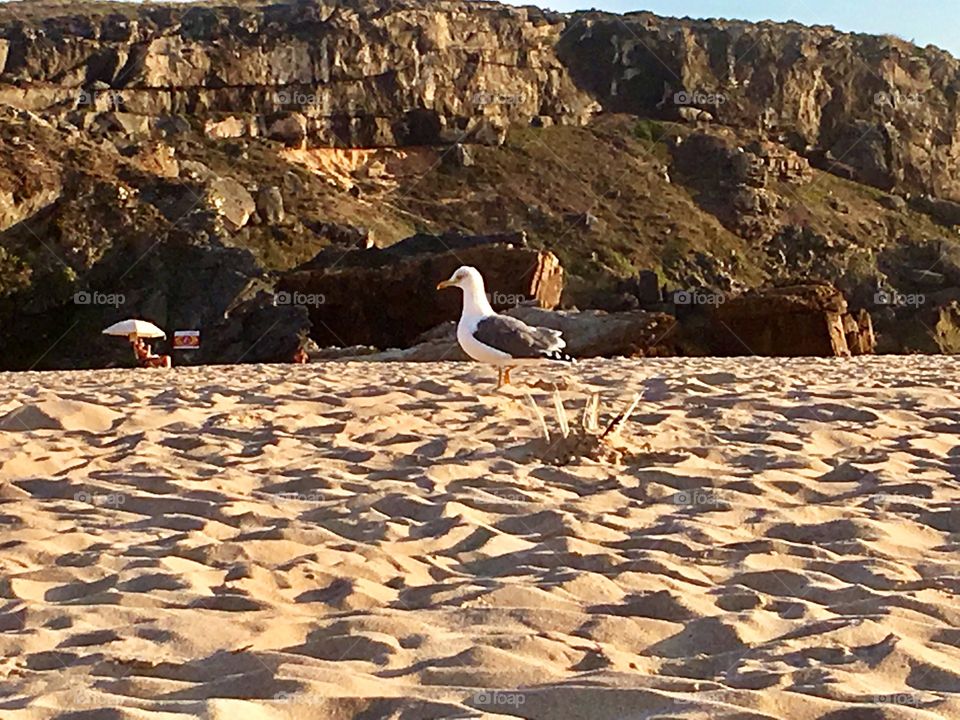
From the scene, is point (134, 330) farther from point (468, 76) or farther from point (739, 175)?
point (739, 175)

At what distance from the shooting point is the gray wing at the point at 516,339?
27.2 ft

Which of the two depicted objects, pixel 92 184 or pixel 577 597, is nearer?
pixel 577 597

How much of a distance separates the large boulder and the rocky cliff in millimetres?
7074

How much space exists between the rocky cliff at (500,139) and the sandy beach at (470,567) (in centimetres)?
2496

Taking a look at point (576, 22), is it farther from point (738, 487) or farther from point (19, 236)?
point (738, 487)

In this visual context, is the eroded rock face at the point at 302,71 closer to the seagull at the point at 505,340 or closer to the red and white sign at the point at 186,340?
the red and white sign at the point at 186,340

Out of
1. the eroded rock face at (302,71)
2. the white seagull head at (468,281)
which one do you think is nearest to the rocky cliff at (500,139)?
the eroded rock face at (302,71)

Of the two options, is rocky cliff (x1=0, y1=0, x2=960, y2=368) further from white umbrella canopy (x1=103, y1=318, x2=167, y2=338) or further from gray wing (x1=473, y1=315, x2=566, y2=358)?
gray wing (x1=473, y1=315, x2=566, y2=358)

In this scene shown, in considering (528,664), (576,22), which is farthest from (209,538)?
(576,22)

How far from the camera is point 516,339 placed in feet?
27.2

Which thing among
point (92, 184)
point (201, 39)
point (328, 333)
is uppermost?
point (201, 39)

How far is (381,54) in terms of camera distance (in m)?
59.8

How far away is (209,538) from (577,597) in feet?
5.15

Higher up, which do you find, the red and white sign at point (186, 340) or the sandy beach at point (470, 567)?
the sandy beach at point (470, 567)
